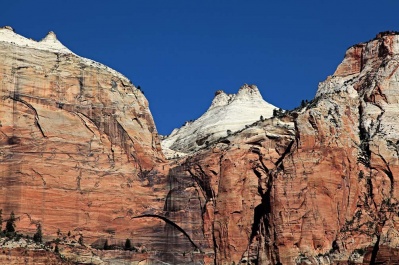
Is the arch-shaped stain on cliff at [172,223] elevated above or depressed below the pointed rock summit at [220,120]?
below

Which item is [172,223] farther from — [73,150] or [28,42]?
[28,42]

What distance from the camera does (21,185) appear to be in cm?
10475

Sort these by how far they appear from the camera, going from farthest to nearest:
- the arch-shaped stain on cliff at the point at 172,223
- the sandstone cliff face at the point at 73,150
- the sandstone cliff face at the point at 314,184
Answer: the arch-shaped stain on cliff at the point at 172,223 < the sandstone cliff face at the point at 73,150 < the sandstone cliff face at the point at 314,184

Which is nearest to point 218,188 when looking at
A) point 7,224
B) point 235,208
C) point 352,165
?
point 235,208

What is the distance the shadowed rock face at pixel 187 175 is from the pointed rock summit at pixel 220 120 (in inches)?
498

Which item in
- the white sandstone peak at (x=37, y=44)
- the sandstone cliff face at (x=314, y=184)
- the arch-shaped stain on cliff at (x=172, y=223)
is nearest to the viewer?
the sandstone cliff face at (x=314, y=184)

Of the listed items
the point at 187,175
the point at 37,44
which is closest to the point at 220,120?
the point at 187,175

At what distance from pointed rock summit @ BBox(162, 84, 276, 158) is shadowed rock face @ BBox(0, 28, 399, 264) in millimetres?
12645

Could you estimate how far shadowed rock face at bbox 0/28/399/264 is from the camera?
103875mm

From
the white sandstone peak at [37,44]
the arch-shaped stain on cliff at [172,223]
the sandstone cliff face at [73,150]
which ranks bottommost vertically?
the arch-shaped stain on cliff at [172,223]

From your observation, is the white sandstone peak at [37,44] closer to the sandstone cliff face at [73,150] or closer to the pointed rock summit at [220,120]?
the sandstone cliff face at [73,150]

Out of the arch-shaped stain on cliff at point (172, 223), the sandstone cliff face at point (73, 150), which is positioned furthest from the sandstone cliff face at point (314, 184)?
the sandstone cliff face at point (73, 150)

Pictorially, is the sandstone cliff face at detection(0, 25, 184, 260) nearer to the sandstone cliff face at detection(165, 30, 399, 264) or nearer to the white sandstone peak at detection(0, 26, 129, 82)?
the white sandstone peak at detection(0, 26, 129, 82)

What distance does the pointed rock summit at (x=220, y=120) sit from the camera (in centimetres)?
12950
